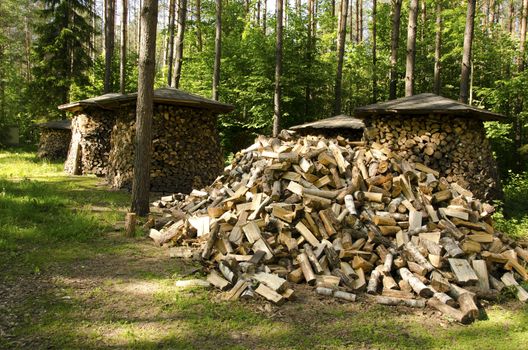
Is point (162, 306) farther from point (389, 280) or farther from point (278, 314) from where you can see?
point (389, 280)

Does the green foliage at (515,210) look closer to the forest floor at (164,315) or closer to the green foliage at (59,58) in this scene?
the forest floor at (164,315)

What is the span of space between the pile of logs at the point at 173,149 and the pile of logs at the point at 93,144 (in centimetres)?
272

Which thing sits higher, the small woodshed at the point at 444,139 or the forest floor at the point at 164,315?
the small woodshed at the point at 444,139

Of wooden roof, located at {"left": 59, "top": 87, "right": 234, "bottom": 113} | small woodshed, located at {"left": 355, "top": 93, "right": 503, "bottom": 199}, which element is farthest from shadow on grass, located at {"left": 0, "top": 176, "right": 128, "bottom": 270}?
small woodshed, located at {"left": 355, "top": 93, "right": 503, "bottom": 199}

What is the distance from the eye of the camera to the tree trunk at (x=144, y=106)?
8195mm

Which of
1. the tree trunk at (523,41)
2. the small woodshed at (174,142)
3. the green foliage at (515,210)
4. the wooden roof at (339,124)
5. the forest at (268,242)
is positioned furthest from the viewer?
the tree trunk at (523,41)

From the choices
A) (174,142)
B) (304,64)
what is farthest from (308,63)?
(174,142)

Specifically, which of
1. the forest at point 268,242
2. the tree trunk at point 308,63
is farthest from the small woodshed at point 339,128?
the tree trunk at point 308,63

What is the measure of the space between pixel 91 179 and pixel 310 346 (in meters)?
12.0

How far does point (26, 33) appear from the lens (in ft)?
117

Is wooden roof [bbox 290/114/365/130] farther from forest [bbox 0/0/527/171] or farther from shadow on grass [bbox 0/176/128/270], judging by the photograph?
shadow on grass [bbox 0/176/128/270]

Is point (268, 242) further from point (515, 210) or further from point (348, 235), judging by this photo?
point (515, 210)

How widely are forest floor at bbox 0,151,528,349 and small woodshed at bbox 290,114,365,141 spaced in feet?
30.3

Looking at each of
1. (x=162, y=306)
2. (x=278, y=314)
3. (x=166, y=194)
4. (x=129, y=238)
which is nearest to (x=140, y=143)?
(x=129, y=238)
